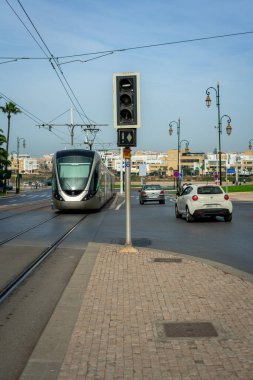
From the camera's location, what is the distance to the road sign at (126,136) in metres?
11.2

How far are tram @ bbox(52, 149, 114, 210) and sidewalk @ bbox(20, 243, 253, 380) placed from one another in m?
16.8

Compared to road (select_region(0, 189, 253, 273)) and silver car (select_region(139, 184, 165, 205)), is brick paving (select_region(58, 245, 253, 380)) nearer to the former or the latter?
road (select_region(0, 189, 253, 273))

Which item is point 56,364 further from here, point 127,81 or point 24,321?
point 127,81

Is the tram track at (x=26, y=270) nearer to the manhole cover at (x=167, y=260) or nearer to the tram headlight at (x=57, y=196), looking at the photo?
the manhole cover at (x=167, y=260)

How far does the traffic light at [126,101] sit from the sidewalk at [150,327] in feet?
10.9

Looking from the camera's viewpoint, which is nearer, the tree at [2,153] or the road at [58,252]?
the road at [58,252]

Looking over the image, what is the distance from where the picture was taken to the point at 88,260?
1028 centimetres

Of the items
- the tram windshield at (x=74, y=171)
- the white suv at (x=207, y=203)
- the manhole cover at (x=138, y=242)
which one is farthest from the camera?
the tram windshield at (x=74, y=171)

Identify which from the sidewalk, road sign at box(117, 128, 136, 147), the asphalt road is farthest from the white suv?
the sidewalk

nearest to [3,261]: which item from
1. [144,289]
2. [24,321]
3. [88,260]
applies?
[88,260]

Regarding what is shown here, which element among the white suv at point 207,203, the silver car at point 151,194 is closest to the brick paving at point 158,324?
the white suv at point 207,203

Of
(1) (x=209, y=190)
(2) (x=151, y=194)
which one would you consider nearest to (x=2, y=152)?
(2) (x=151, y=194)

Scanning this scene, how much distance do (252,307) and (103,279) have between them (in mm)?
2649

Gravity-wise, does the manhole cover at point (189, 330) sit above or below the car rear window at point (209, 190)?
below
